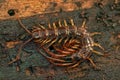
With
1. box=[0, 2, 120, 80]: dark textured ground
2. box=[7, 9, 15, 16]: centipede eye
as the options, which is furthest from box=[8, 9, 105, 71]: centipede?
box=[7, 9, 15, 16]: centipede eye

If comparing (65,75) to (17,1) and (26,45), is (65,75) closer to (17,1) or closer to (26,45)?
(26,45)

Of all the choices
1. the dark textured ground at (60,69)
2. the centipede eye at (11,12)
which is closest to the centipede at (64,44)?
the dark textured ground at (60,69)

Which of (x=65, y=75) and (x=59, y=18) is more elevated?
(x=59, y=18)

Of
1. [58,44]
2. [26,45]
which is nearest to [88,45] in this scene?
Result: [58,44]

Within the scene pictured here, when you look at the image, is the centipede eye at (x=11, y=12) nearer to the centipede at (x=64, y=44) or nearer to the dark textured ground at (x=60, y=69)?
the dark textured ground at (x=60, y=69)

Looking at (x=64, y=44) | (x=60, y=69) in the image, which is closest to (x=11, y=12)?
(x=64, y=44)

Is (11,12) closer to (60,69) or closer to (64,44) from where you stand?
(64,44)
